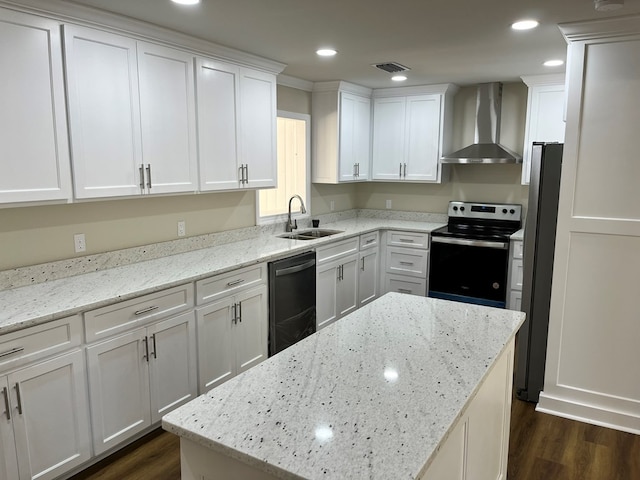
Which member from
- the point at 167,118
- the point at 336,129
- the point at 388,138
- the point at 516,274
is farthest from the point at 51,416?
the point at 388,138

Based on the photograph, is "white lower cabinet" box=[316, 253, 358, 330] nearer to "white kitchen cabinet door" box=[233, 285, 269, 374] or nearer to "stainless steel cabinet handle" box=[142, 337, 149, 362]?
"white kitchen cabinet door" box=[233, 285, 269, 374]

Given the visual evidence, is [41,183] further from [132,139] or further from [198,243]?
[198,243]

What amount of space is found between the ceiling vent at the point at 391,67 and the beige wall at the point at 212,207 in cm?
95

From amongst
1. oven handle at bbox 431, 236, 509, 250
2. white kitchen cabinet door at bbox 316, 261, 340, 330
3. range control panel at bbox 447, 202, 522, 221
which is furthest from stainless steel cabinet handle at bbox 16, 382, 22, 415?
range control panel at bbox 447, 202, 522, 221

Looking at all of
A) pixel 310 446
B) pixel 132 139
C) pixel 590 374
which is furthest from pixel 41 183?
pixel 590 374

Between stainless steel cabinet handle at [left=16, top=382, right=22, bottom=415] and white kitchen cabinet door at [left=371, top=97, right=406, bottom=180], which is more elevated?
white kitchen cabinet door at [left=371, top=97, right=406, bottom=180]

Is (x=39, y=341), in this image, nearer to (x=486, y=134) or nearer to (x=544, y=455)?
(x=544, y=455)

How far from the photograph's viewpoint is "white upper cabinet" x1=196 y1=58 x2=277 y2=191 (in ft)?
10.8

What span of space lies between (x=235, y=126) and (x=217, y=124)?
181mm

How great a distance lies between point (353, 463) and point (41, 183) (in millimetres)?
2056

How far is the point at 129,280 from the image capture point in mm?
2771

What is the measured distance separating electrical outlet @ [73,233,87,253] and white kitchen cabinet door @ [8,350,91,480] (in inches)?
31.2

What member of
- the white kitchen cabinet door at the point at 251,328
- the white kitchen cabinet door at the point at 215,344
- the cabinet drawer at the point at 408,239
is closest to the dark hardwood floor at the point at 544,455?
the white kitchen cabinet door at the point at 215,344

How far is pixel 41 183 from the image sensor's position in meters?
2.39
